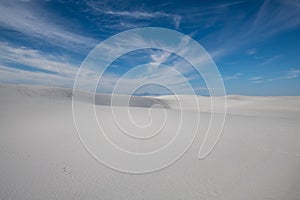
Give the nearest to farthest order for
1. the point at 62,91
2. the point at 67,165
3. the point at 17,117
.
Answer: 1. the point at 67,165
2. the point at 17,117
3. the point at 62,91

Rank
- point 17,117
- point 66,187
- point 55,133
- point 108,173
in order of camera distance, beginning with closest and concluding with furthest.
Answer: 1. point 66,187
2. point 108,173
3. point 55,133
4. point 17,117

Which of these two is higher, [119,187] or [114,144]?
[114,144]

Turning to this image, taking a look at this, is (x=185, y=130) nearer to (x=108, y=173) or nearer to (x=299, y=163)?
(x=299, y=163)

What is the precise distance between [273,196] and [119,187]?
3664 mm

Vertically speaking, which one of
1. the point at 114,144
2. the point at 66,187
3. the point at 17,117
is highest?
the point at 17,117

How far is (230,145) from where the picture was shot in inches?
315

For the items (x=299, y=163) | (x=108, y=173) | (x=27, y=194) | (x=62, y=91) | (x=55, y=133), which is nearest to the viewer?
(x=27, y=194)

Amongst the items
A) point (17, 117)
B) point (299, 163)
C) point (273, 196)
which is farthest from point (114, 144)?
point (17, 117)

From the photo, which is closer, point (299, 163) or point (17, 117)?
point (299, 163)

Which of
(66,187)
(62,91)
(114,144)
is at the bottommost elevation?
(66,187)

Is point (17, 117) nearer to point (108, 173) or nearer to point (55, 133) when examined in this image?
point (55, 133)

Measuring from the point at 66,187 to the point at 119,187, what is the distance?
4.19ft

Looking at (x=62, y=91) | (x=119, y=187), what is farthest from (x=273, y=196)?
(x=62, y=91)

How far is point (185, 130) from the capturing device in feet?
Result: 35.5
